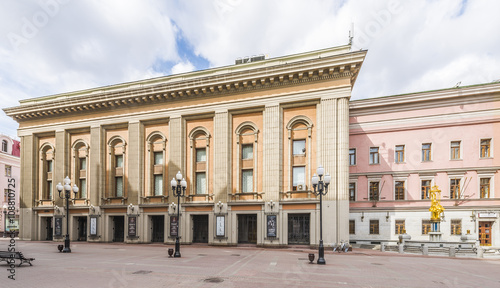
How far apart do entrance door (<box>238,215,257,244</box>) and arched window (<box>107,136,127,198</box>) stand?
12.6 meters

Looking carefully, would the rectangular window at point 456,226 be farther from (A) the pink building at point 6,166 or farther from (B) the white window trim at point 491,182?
(A) the pink building at point 6,166

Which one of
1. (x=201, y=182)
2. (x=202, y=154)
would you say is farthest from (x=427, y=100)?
(x=201, y=182)

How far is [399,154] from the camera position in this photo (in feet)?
95.3

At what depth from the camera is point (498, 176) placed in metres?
25.9

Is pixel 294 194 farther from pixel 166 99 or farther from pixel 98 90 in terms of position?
pixel 98 90

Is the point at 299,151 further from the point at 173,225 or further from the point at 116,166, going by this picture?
Answer: the point at 116,166

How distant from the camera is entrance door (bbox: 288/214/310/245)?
23.9 m

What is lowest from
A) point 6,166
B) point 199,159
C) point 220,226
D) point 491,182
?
point 220,226

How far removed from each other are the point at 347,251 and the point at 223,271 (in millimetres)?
11818

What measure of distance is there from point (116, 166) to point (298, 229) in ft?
64.1

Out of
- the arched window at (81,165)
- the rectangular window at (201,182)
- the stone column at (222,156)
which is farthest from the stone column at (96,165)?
the stone column at (222,156)

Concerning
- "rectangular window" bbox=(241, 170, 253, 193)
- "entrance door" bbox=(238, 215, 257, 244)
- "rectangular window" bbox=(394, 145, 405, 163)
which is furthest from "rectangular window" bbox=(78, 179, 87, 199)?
"rectangular window" bbox=(394, 145, 405, 163)

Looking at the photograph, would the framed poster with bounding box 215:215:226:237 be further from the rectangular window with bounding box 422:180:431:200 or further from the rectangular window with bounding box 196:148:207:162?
the rectangular window with bounding box 422:180:431:200

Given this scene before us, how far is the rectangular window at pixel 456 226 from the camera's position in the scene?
2631 centimetres
